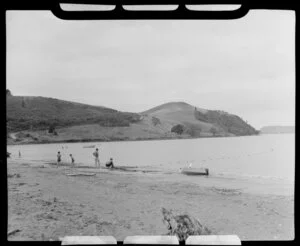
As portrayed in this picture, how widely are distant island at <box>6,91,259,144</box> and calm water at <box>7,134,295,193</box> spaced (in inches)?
62.3

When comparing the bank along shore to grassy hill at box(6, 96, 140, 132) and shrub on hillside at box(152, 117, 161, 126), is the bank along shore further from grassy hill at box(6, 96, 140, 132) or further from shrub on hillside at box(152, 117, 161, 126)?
shrub on hillside at box(152, 117, 161, 126)

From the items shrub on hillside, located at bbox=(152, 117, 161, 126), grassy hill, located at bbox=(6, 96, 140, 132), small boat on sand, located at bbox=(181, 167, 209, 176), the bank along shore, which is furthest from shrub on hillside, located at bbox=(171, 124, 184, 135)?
the bank along shore

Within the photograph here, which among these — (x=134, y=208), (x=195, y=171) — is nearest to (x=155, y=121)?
(x=195, y=171)

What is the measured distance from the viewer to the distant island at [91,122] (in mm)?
38656

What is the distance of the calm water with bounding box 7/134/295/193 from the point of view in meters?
21.8

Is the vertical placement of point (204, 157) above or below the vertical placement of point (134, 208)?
below

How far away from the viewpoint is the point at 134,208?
12.5 meters

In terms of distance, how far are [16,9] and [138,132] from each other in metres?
44.5

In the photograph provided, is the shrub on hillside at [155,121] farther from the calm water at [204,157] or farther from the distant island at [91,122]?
the calm water at [204,157]

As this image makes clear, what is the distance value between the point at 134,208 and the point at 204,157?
26133 mm

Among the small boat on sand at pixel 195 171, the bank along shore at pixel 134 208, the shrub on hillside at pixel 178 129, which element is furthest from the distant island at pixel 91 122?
the bank along shore at pixel 134 208

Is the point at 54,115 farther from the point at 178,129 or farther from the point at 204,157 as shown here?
the point at 178,129
